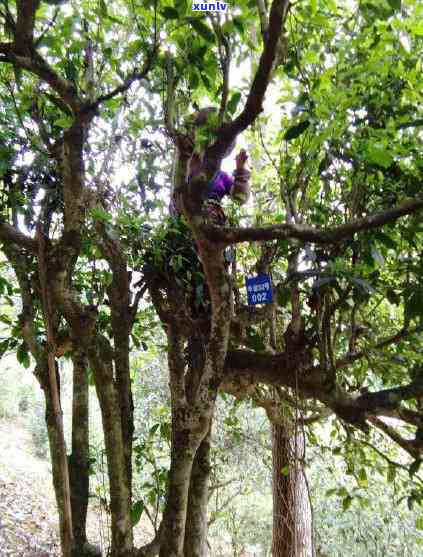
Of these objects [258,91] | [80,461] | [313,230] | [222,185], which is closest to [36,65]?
[258,91]

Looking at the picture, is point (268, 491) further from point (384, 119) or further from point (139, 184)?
point (384, 119)

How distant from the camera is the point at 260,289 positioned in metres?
1.98

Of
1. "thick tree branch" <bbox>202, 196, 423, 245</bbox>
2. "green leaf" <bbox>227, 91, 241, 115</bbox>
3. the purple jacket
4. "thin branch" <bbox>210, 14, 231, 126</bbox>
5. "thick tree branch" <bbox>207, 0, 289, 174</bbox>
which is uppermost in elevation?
the purple jacket

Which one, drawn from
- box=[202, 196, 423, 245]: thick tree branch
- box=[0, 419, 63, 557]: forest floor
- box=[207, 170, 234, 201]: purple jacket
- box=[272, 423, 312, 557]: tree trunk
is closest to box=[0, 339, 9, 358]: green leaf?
box=[207, 170, 234, 201]: purple jacket

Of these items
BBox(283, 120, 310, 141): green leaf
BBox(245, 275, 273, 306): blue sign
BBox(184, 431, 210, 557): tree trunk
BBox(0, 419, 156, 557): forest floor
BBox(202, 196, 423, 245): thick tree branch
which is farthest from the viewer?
BBox(0, 419, 156, 557): forest floor

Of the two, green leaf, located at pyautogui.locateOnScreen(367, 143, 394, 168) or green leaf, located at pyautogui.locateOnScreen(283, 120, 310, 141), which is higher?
green leaf, located at pyautogui.locateOnScreen(283, 120, 310, 141)

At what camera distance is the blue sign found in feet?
6.48

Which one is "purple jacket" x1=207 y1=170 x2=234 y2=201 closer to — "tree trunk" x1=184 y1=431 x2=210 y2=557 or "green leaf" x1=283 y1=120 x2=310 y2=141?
"green leaf" x1=283 y1=120 x2=310 y2=141

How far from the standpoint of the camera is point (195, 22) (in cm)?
150

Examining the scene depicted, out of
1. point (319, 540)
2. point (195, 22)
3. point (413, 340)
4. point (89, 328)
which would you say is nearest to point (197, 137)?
point (195, 22)

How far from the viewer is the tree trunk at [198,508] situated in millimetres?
2367

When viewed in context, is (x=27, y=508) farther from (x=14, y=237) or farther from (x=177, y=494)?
(x=14, y=237)

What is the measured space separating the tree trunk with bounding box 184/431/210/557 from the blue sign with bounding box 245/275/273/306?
3.13ft

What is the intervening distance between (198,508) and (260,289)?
1.22 metres
